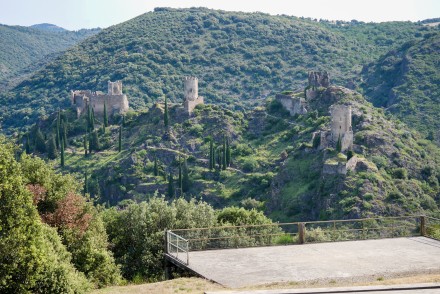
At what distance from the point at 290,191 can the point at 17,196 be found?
5850 cm

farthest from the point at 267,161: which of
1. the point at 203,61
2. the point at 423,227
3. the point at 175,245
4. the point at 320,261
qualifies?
the point at 203,61

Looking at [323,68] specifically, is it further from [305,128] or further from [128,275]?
[128,275]

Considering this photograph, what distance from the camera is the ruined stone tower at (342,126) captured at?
76.0 m

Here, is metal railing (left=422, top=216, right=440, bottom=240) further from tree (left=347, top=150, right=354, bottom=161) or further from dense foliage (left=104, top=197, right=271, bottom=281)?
tree (left=347, top=150, right=354, bottom=161)

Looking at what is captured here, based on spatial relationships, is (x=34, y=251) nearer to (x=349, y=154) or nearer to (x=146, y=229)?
(x=146, y=229)

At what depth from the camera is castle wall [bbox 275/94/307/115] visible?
315ft

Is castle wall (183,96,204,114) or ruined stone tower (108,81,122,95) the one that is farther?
ruined stone tower (108,81,122,95)

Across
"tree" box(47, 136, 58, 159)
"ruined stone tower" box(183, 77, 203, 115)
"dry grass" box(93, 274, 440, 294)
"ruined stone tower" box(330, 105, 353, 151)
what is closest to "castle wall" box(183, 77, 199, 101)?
"ruined stone tower" box(183, 77, 203, 115)

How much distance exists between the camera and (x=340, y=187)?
2798 inches

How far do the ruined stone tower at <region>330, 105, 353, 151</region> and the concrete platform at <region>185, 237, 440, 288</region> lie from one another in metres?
51.6

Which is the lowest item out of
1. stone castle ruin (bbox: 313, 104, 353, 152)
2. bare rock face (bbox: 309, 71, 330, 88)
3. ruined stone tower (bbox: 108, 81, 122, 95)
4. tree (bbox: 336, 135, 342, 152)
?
tree (bbox: 336, 135, 342, 152)

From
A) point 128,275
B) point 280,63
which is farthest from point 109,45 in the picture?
Result: point 128,275

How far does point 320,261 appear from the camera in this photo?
70.2 feet

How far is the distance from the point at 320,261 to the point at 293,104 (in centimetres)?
7719
